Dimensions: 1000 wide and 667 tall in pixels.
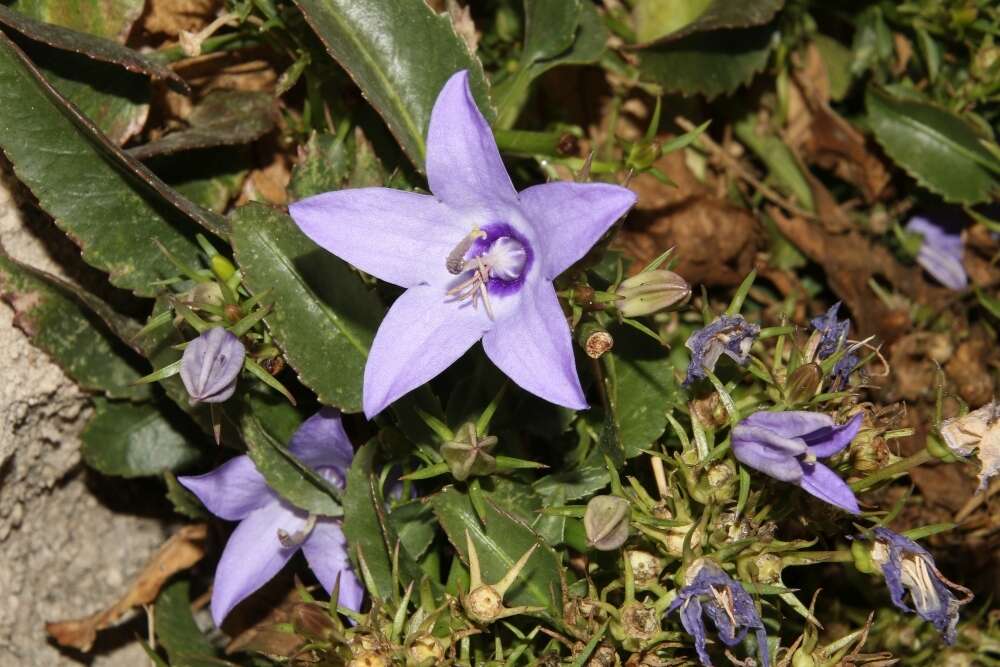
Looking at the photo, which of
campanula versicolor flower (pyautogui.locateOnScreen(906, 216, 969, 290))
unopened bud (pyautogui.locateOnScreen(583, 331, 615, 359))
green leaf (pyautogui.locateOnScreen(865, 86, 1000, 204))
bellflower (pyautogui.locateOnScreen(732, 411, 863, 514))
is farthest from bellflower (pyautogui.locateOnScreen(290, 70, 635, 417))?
campanula versicolor flower (pyautogui.locateOnScreen(906, 216, 969, 290))

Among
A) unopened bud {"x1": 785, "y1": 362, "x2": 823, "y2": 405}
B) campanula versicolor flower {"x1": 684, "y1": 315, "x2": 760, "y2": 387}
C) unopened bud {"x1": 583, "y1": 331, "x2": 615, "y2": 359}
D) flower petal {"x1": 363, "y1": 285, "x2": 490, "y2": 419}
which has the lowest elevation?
unopened bud {"x1": 785, "y1": 362, "x2": 823, "y2": 405}

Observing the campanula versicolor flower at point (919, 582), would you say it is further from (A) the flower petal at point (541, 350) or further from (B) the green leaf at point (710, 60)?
(B) the green leaf at point (710, 60)

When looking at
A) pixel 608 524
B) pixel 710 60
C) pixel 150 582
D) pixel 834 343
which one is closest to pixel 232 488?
pixel 150 582

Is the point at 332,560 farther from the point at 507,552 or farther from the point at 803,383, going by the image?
the point at 803,383

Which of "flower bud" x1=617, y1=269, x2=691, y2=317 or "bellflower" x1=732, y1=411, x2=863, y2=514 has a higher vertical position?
"flower bud" x1=617, y1=269, x2=691, y2=317

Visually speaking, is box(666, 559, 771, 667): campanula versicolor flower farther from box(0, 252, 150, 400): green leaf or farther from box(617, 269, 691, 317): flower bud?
box(0, 252, 150, 400): green leaf

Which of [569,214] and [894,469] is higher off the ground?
[569,214]

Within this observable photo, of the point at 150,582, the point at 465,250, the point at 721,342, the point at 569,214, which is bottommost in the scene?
the point at 150,582
